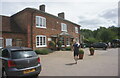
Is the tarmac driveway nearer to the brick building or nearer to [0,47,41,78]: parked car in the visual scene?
[0,47,41,78]: parked car

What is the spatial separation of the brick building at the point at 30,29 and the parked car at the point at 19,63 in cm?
1013

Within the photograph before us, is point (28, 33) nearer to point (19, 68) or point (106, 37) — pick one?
point (19, 68)

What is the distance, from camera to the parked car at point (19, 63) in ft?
16.5

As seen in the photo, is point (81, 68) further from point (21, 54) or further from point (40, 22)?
point (40, 22)

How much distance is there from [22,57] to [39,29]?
13457mm

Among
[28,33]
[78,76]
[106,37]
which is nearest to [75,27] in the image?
[106,37]

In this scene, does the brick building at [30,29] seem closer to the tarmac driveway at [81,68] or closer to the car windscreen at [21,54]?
the tarmac driveway at [81,68]

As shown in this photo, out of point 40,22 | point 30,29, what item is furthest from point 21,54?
point 40,22

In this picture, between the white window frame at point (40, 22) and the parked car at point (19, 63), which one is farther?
the white window frame at point (40, 22)

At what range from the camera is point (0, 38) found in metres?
14.0

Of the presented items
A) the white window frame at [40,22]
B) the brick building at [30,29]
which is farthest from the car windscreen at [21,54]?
the white window frame at [40,22]

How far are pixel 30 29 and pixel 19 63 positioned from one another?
41.5ft

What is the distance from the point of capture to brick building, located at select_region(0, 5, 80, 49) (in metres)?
15.6

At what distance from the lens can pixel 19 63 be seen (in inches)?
203
